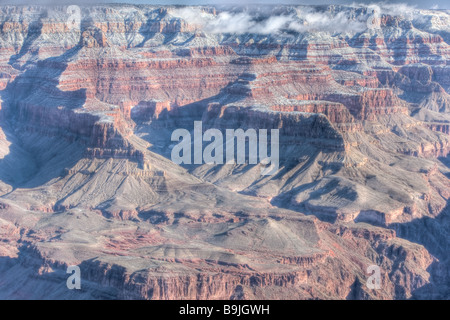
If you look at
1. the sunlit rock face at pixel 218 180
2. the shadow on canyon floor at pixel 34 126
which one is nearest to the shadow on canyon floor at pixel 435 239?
the sunlit rock face at pixel 218 180

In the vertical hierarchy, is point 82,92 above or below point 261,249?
above

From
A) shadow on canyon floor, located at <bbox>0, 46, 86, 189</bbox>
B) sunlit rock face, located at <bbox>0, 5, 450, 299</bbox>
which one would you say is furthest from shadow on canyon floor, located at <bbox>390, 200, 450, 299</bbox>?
shadow on canyon floor, located at <bbox>0, 46, 86, 189</bbox>

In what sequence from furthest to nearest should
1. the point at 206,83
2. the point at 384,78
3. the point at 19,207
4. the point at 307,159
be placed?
the point at 384,78 < the point at 206,83 < the point at 307,159 < the point at 19,207

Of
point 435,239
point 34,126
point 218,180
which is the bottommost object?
point 435,239

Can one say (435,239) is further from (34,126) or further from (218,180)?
(34,126)

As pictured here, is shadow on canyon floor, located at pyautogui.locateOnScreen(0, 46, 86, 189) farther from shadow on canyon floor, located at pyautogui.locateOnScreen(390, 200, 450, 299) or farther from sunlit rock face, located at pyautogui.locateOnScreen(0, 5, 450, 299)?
shadow on canyon floor, located at pyautogui.locateOnScreen(390, 200, 450, 299)

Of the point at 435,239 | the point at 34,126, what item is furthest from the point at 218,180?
the point at 34,126

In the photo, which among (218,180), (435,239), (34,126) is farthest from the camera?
(34,126)

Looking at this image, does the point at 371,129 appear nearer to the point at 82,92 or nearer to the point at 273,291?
the point at 82,92

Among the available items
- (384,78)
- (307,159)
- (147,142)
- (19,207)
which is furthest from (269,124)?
(384,78)
